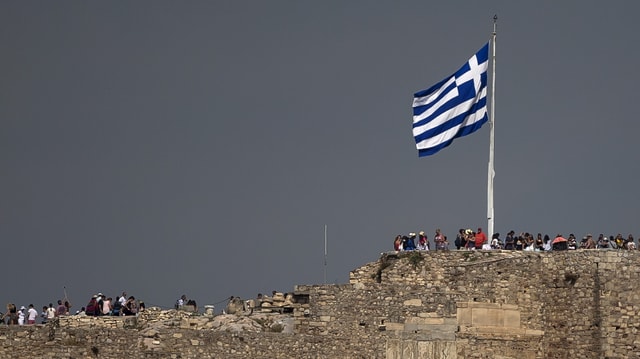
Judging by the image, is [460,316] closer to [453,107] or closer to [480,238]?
[480,238]

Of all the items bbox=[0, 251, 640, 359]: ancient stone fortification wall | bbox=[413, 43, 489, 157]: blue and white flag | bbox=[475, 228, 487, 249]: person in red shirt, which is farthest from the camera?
bbox=[413, 43, 489, 157]: blue and white flag

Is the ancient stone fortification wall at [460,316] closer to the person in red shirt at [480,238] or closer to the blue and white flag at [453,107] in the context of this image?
the person in red shirt at [480,238]

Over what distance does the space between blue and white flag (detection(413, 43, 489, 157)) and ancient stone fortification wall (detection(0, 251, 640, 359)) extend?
495 centimetres

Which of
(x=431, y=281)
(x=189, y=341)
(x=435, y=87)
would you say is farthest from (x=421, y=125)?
(x=189, y=341)

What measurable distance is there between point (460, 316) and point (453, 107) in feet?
28.0

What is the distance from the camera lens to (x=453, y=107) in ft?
215

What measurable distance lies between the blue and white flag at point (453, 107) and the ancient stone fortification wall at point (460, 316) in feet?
16.2

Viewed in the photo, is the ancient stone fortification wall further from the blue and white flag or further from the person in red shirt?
the blue and white flag

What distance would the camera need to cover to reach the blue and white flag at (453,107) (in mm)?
65250

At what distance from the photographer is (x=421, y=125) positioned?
217 ft

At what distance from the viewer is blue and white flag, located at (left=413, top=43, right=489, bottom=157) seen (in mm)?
65250

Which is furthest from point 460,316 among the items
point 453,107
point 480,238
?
point 453,107

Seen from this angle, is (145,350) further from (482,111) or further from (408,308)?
(482,111)

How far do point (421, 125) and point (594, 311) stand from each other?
8970 mm
